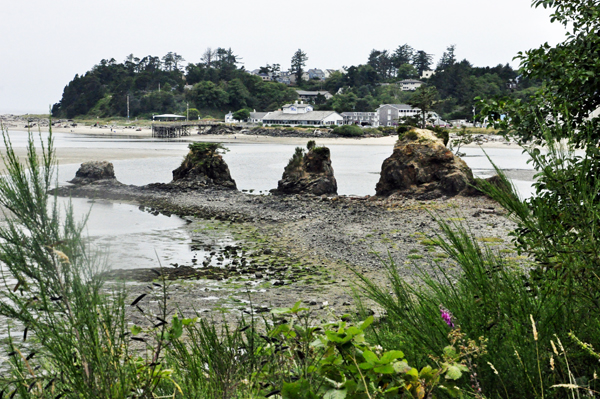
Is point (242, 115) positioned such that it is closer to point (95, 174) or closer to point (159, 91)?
point (159, 91)

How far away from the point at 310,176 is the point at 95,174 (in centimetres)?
1033

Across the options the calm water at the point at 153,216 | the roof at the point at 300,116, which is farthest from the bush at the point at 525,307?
the roof at the point at 300,116

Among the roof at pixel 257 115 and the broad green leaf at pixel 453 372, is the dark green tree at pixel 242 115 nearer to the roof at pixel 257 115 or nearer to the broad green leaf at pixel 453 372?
the roof at pixel 257 115

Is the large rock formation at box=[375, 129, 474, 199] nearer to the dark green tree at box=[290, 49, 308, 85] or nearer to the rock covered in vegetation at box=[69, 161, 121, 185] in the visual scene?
the rock covered in vegetation at box=[69, 161, 121, 185]

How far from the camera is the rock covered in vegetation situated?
2575 centimetres

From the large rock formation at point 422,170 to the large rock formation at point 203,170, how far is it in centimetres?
773

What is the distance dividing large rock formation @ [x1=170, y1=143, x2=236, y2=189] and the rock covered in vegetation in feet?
10.4

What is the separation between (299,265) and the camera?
1130cm

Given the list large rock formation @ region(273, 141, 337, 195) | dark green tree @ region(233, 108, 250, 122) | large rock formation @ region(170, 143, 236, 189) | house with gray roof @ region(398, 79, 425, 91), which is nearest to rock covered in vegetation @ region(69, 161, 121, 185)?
large rock formation @ region(170, 143, 236, 189)

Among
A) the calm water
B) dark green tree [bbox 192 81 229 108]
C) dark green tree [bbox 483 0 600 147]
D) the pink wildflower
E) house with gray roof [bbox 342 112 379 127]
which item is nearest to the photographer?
the pink wildflower

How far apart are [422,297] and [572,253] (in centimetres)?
77

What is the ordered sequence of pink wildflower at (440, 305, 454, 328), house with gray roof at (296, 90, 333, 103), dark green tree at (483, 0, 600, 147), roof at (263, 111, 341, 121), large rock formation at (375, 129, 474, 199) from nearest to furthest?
pink wildflower at (440, 305, 454, 328) < dark green tree at (483, 0, 600, 147) < large rock formation at (375, 129, 474, 199) < roof at (263, 111, 341, 121) < house with gray roof at (296, 90, 333, 103)

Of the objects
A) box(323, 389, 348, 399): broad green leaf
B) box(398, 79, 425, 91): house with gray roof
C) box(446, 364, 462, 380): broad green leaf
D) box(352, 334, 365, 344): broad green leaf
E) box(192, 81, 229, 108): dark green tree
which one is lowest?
box(323, 389, 348, 399): broad green leaf

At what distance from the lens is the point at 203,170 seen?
2541 centimetres
